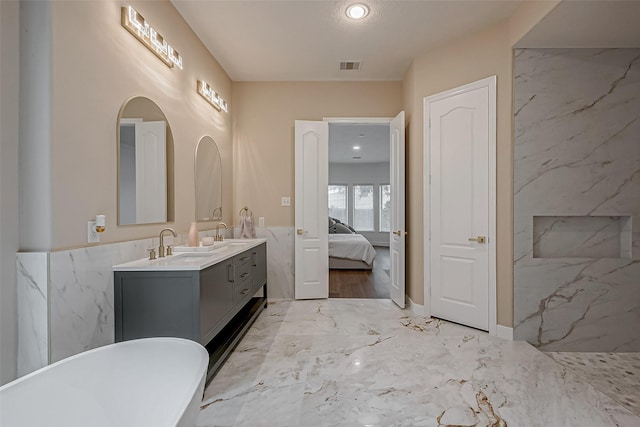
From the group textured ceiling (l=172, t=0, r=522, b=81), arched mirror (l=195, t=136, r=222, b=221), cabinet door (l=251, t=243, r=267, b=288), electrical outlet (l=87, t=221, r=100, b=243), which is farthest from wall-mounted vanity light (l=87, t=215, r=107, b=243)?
textured ceiling (l=172, t=0, r=522, b=81)

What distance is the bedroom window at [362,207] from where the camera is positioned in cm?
1031

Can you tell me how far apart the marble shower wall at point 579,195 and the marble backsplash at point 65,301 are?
3.12 meters

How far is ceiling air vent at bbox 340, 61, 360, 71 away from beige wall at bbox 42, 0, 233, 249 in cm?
183

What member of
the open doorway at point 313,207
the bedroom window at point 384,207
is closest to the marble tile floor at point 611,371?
the open doorway at point 313,207

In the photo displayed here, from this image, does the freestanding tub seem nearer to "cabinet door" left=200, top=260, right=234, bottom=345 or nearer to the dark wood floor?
"cabinet door" left=200, top=260, right=234, bottom=345

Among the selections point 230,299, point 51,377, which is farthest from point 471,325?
point 51,377

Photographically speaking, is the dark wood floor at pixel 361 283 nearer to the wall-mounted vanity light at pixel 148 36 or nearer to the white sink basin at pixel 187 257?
the white sink basin at pixel 187 257

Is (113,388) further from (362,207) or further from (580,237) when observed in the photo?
(362,207)

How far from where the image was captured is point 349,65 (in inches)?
150

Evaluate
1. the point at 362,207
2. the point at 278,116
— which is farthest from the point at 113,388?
the point at 362,207

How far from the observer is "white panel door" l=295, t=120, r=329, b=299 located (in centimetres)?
409

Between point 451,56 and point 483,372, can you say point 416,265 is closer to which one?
point 483,372

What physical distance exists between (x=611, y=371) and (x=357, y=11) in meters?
3.50

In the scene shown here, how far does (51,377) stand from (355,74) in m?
3.95
